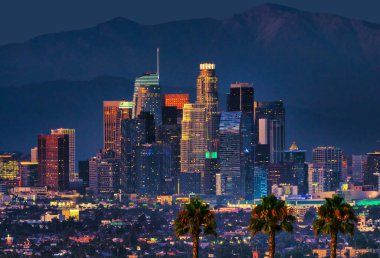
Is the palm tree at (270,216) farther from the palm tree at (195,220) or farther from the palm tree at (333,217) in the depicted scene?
the palm tree at (195,220)

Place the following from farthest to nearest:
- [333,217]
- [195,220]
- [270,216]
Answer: [333,217] < [270,216] < [195,220]

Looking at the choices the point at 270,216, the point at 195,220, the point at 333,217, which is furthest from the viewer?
the point at 333,217

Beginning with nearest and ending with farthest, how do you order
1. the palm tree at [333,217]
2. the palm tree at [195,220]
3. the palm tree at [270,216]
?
the palm tree at [195,220] → the palm tree at [270,216] → the palm tree at [333,217]

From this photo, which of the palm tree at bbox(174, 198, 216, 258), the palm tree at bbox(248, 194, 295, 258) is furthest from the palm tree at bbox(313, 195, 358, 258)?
the palm tree at bbox(174, 198, 216, 258)

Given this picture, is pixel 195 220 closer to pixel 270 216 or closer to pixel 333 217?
pixel 270 216

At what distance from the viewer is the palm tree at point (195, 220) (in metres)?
112

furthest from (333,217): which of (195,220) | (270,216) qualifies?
(195,220)

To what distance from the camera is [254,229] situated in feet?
372

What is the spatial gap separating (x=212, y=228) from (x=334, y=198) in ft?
24.7

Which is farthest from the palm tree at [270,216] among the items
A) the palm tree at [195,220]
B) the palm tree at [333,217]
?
the palm tree at [195,220]

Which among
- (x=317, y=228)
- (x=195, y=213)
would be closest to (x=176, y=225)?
(x=195, y=213)

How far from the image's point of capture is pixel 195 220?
113 metres

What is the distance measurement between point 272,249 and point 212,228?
4243mm

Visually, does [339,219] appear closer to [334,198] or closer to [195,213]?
[334,198]
